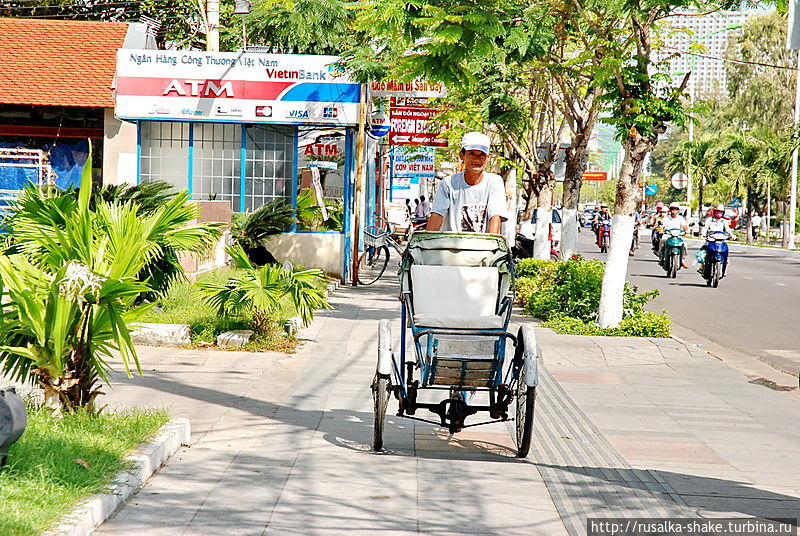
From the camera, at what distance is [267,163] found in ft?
62.5

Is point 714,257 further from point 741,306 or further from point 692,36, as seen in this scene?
point 692,36

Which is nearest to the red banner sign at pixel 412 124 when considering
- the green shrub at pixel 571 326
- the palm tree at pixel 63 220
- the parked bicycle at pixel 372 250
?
the parked bicycle at pixel 372 250

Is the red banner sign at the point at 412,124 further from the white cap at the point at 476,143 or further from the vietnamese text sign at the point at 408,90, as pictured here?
the white cap at the point at 476,143

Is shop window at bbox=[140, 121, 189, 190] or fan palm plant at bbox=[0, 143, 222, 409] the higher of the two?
shop window at bbox=[140, 121, 189, 190]

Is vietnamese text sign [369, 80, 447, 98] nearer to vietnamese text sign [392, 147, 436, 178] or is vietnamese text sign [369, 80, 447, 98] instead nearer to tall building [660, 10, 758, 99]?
tall building [660, 10, 758, 99]

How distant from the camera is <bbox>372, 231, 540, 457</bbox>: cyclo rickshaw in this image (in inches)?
247

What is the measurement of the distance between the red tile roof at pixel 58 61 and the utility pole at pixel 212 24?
718cm

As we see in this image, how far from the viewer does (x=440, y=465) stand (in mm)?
6297

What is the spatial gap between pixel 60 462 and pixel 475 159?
368cm

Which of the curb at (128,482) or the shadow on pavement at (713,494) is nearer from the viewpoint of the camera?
the curb at (128,482)

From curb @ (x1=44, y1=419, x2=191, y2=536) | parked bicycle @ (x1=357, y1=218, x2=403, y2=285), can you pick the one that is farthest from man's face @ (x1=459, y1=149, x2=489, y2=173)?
parked bicycle @ (x1=357, y1=218, x2=403, y2=285)

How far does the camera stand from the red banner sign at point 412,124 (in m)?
24.0

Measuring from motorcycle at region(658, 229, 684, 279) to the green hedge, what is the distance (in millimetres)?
9063

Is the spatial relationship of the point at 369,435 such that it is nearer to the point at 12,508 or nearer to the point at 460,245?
the point at 460,245
